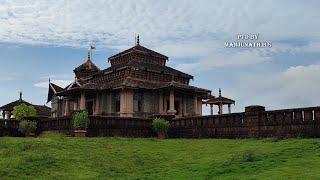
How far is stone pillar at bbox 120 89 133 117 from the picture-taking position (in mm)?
33969

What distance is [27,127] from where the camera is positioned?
2612cm

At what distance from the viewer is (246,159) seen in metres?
13.8

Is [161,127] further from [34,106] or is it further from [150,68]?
[34,106]

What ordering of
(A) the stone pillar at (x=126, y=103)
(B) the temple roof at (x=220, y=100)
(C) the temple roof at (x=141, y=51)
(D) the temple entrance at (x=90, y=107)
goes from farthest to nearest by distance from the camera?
(B) the temple roof at (x=220, y=100), (C) the temple roof at (x=141, y=51), (D) the temple entrance at (x=90, y=107), (A) the stone pillar at (x=126, y=103)

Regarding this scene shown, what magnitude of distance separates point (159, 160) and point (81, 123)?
29.3 ft

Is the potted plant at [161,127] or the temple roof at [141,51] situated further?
the temple roof at [141,51]

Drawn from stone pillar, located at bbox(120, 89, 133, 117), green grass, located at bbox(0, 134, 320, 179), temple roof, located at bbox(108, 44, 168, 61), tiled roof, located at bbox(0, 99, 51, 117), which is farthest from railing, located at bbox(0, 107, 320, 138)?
tiled roof, located at bbox(0, 99, 51, 117)

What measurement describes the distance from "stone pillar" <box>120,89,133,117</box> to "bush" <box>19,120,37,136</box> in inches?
353

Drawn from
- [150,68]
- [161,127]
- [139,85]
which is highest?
[150,68]

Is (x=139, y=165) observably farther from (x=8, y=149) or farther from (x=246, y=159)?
(x=8, y=149)

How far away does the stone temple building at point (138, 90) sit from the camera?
3438 cm

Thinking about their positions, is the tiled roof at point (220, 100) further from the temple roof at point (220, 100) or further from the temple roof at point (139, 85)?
the temple roof at point (139, 85)

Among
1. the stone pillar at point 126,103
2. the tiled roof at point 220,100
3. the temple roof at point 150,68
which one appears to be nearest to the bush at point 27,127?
the stone pillar at point 126,103

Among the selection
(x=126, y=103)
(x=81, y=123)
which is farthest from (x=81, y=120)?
(x=126, y=103)
